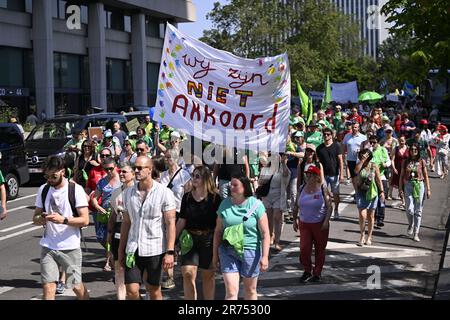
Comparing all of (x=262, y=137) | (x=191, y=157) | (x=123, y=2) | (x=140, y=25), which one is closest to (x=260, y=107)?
(x=262, y=137)

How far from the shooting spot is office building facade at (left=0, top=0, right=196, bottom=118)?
38.4 meters

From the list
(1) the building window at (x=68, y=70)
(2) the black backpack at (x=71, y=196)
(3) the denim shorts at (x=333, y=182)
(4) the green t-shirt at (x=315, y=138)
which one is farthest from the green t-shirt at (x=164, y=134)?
(1) the building window at (x=68, y=70)

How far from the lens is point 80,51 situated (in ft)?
146

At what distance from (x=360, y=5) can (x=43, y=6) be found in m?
55.2

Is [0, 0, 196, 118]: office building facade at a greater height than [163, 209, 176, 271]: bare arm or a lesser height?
greater

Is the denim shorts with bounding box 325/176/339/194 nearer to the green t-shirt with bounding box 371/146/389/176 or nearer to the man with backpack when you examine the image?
the green t-shirt with bounding box 371/146/389/176

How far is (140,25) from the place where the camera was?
51062mm

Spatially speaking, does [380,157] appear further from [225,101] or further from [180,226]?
[180,226]

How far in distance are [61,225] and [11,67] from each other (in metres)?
32.6

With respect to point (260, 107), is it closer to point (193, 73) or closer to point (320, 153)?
point (193, 73)

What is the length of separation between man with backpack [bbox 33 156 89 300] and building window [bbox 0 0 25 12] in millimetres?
31889

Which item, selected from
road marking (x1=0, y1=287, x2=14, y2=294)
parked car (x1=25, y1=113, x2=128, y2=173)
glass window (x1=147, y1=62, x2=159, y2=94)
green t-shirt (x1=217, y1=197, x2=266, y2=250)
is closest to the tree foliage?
glass window (x1=147, y1=62, x2=159, y2=94)

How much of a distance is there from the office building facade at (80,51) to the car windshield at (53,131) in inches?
606

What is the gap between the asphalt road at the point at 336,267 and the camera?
8.87m
